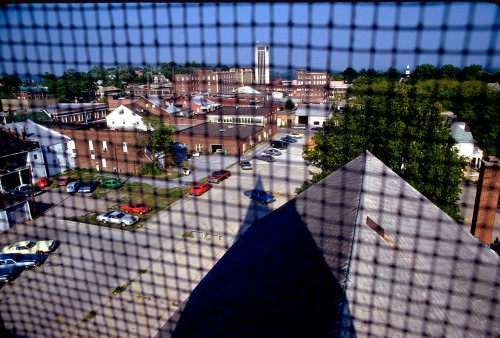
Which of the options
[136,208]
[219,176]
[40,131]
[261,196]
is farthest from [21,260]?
[40,131]

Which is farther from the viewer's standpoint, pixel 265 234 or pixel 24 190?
pixel 24 190

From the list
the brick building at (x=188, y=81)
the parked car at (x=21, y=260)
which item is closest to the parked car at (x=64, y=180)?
the parked car at (x=21, y=260)

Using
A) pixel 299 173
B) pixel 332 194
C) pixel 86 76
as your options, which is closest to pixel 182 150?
pixel 299 173

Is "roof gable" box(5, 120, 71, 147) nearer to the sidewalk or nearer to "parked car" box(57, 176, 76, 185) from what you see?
"parked car" box(57, 176, 76, 185)

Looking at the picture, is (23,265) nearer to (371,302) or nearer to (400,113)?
(371,302)

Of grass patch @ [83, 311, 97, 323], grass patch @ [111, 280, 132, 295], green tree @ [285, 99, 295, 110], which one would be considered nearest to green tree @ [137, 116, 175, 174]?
grass patch @ [111, 280, 132, 295]

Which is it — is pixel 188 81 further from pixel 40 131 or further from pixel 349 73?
pixel 40 131

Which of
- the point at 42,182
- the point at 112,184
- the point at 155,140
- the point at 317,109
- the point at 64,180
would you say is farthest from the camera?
the point at 42,182

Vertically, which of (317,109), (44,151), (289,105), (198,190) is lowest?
(198,190)

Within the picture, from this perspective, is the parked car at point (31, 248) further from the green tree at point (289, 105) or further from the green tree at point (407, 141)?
the green tree at point (289, 105)
